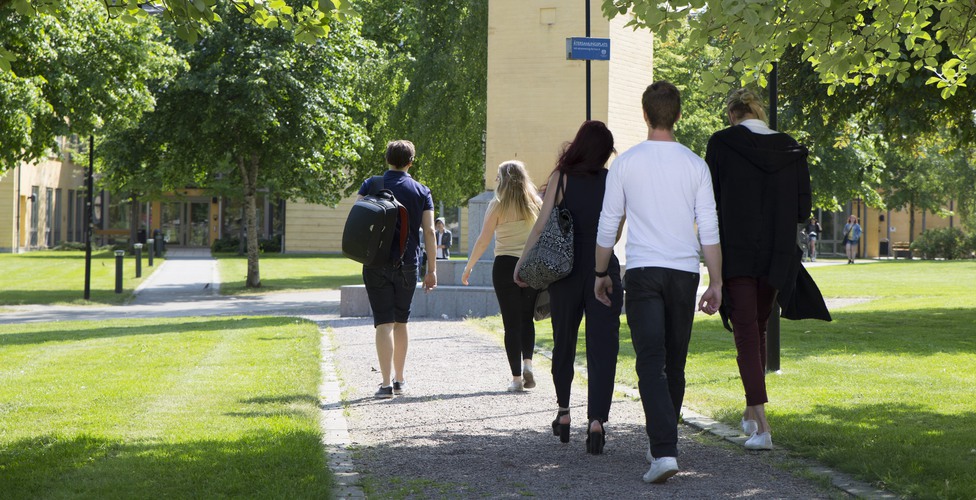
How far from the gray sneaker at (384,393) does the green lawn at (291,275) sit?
19.0 metres

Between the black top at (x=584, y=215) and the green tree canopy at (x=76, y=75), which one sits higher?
the green tree canopy at (x=76, y=75)

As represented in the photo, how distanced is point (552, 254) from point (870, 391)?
3.44 meters

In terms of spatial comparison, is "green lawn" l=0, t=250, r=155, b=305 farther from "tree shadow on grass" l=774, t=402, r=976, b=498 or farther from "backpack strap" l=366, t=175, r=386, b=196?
"tree shadow on grass" l=774, t=402, r=976, b=498

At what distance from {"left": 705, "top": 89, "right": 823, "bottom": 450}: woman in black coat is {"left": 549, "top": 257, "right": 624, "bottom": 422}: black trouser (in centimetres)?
62

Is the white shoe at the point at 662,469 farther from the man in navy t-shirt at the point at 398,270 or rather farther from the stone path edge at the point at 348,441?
the man in navy t-shirt at the point at 398,270

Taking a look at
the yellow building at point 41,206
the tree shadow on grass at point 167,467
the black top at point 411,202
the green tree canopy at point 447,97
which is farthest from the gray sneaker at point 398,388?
the yellow building at point 41,206

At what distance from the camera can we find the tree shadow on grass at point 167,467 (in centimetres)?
513

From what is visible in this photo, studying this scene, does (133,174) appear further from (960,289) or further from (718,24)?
(718,24)

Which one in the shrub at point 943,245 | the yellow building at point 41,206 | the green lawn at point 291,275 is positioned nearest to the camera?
the green lawn at point 291,275

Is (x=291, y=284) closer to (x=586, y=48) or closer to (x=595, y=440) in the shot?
(x=586, y=48)

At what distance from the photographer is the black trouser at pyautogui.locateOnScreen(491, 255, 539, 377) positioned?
8219 mm

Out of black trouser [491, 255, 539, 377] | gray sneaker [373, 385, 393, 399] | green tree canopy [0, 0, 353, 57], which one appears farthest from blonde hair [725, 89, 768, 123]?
gray sneaker [373, 385, 393, 399]

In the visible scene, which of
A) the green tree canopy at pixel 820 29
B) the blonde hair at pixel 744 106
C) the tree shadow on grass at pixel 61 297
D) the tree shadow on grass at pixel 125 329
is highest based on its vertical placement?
the green tree canopy at pixel 820 29

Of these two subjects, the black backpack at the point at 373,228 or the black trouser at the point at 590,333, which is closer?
the black trouser at the point at 590,333
